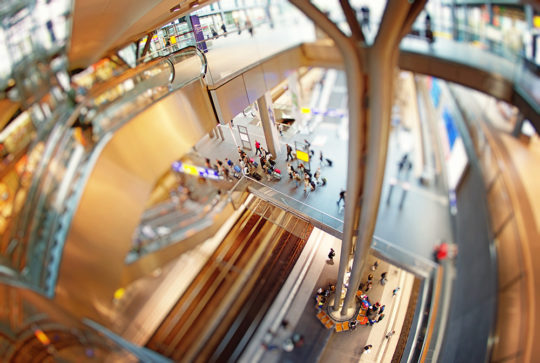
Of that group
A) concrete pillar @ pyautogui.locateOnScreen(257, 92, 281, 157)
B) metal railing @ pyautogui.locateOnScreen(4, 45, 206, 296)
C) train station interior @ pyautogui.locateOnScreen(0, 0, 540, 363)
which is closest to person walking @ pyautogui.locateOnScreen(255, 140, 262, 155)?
train station interior @ pyautogui.locateOnScreen(0, 0, 540, 363)

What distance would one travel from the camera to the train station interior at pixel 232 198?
3.39m

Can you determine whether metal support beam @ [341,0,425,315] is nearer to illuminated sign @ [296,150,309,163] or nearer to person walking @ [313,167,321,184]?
illuminated sign @ [296,150,309,163]

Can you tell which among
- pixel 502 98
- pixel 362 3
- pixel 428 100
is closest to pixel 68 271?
pixel 502 98

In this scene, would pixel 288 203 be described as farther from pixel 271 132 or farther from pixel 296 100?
pixel 296 100

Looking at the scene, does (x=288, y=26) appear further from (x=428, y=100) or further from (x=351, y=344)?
(x=351, y=344)

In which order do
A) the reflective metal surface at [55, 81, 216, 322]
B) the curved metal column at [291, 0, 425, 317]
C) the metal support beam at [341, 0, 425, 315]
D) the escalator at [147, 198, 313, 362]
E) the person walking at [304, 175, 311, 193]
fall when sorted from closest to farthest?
1. the reflective metal surface at [55, 81, 216, 322]
2. the escalator at [147, 198, 313, 362]
3. the metal support beam at [341, 0, 425, 315]
4. the curved metal column at [291, 0, 425, 317]
5. the person walking at [304, 175, 311, 193]

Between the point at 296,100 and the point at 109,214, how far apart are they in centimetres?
652

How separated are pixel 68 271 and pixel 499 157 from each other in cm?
1273

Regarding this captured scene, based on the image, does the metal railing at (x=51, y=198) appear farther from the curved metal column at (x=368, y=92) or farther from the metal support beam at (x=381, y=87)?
the metal support beam at (x=381, y=87)

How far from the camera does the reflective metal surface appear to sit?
344cm

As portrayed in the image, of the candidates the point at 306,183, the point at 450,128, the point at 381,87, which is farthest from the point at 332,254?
the point at 450,128

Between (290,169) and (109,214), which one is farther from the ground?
(109,214)

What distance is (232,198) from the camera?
5.28 metres

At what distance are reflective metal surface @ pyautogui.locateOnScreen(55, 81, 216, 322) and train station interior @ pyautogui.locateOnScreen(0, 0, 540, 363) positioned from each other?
0.02 metres
